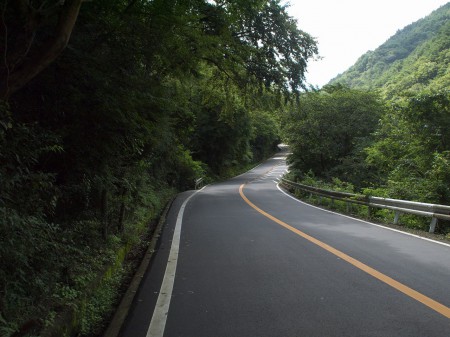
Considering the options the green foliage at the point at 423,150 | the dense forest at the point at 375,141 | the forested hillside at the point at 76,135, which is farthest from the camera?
the dense forest at the point at 375,141

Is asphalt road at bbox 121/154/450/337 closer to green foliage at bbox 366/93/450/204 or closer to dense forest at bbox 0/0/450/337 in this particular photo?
dense forest at bbox 0/0/450/337

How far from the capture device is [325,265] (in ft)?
19.3

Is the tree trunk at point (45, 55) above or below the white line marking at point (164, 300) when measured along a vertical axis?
above

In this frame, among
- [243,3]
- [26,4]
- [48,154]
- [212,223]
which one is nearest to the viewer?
[26,4]

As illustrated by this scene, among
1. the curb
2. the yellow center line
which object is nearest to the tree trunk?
the curb

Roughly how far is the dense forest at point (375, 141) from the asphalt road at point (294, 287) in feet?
14.4

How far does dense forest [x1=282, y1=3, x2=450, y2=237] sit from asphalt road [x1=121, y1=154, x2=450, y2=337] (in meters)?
4.39

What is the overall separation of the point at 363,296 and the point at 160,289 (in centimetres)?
257

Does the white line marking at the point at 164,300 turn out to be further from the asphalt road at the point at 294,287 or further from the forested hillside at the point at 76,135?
the forested hillside at the point at 76,135

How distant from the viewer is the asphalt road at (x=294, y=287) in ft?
12.2

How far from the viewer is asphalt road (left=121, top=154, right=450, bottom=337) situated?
12.2ft

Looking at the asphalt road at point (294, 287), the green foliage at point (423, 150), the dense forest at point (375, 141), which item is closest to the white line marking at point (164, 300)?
the asphalt road at point (294, 287)

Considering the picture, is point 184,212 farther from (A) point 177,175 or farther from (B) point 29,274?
(A) point 177,175

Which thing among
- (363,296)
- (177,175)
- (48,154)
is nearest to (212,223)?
(48,154)
